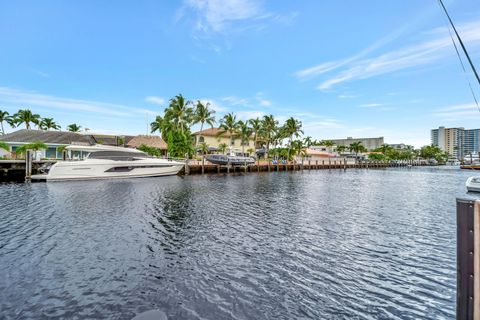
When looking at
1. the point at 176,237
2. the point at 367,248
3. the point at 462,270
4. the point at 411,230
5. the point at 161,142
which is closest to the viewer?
the point at 462,270

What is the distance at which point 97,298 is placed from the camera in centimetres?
655

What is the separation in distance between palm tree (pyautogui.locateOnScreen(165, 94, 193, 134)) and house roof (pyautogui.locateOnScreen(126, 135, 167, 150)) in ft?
18.8

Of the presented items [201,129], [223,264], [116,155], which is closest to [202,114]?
[201,129]

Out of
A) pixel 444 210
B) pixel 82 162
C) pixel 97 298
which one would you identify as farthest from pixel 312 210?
pixel 82 162

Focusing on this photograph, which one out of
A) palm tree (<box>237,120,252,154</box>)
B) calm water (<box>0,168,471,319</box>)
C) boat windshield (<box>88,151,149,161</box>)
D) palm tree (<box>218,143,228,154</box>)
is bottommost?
calm water (<box>0,168,471,319</box>)

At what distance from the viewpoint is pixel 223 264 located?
8.62m

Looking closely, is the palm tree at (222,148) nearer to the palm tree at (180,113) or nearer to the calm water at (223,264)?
the palm tree at (180,113)

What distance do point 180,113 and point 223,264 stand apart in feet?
167

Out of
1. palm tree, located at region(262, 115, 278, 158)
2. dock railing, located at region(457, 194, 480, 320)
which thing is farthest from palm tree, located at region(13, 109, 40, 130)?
dock railing, located at region(457, 194, 480, 320)

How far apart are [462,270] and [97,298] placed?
24.4 feet

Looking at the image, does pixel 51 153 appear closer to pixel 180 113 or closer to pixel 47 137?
pixel 47 137

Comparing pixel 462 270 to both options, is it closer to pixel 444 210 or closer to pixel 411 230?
pixel 411 230

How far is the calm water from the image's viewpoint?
6.30 metres

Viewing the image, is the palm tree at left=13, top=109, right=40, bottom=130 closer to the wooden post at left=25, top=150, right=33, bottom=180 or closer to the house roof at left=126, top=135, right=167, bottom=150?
the house roof at left=126, top=135, right=167, bottom=150
